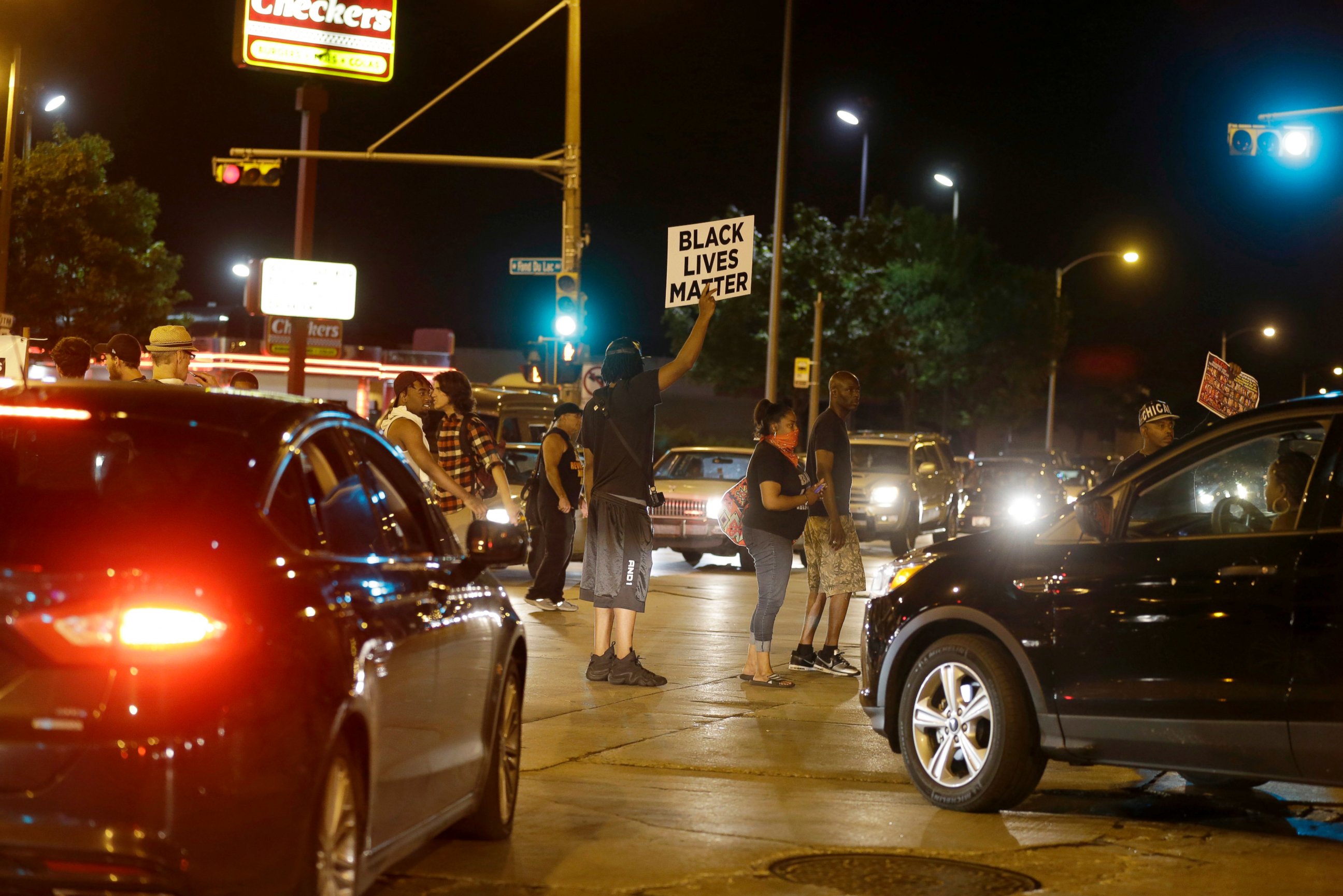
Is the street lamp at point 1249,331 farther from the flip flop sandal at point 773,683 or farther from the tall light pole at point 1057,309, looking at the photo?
the flip flop sandal at point 773,683

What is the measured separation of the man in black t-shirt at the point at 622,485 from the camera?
1012 cm

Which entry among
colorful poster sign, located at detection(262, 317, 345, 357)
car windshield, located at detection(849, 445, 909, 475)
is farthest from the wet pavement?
colorful poster sign, located at detection(262, 317, 345, 357)

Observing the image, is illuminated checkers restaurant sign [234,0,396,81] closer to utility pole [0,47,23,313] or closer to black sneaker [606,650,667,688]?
utility pole [0,47,23,313]

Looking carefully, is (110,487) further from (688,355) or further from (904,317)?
(904,317)

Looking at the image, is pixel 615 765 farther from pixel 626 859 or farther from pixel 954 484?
pixel 954 484

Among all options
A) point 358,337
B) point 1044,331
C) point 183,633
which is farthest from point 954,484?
point 358,337

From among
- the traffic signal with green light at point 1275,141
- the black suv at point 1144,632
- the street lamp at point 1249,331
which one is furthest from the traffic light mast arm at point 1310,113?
the street lamp at point 1249,331

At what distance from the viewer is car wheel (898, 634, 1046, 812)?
6.89 metres

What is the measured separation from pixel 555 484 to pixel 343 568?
972cm

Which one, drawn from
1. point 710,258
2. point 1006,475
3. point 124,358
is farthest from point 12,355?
point 1006,475

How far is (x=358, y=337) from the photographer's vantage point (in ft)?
306

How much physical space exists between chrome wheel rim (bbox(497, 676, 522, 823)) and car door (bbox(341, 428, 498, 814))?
12.7 inches

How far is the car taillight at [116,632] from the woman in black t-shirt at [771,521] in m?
6.86

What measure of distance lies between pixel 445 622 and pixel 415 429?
238 inches
